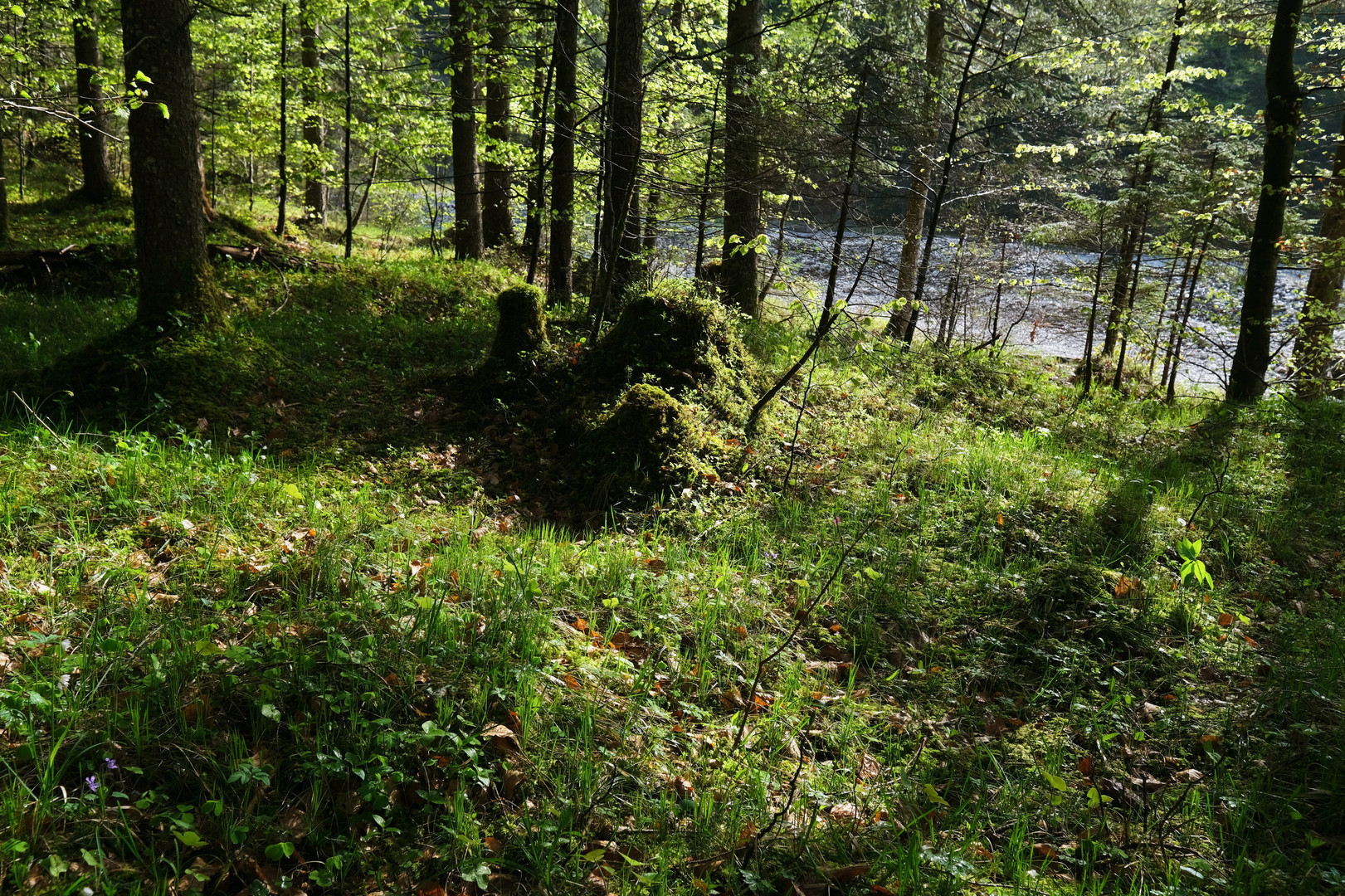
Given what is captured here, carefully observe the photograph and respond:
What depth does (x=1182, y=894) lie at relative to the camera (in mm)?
2564

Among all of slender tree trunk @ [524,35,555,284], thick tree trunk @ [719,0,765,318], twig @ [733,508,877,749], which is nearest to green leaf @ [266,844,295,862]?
twig @ [733,508,877,749]

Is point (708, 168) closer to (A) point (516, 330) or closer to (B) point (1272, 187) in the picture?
(A) point (516, 330)

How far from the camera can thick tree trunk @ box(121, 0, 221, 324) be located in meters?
6.36

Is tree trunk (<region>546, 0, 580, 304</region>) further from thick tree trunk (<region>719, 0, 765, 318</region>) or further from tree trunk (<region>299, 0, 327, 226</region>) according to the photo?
tree trunk (<region>299, 0, 327, 226</region>)

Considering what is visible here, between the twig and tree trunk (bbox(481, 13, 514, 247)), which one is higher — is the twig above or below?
below

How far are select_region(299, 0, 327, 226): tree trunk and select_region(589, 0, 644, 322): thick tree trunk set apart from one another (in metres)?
6.25

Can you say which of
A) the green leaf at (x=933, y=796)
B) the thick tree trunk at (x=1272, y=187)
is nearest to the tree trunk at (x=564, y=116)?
the green leaf at (x=933, y=796)

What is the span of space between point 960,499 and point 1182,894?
11.8ft

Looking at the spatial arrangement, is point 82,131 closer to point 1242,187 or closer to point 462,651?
point 462,651

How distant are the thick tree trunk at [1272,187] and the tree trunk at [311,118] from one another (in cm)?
1411

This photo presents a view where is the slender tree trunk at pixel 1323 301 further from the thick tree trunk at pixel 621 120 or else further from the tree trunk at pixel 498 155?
the tree trunk at pixel 498 155

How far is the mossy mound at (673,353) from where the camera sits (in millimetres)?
7254

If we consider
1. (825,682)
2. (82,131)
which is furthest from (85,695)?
(82,131)

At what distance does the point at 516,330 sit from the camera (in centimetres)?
777
